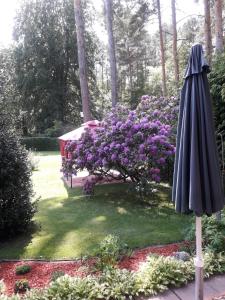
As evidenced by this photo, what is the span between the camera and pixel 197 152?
115 inches

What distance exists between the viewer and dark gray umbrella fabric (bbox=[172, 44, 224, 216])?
2.93 meters

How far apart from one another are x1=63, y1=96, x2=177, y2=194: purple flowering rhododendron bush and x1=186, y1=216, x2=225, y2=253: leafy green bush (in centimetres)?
234

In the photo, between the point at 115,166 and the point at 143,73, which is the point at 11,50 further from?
the point at 115,166

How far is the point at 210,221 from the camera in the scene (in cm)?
502

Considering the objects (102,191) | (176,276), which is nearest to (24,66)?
(102,191)

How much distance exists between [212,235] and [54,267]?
2.10 m

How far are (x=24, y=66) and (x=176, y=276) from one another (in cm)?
2677

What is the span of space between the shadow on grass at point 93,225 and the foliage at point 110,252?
386 millimetres

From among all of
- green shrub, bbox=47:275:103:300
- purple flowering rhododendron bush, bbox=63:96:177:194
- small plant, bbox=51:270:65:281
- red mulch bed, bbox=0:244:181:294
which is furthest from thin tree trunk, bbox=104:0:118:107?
green shrub, bbox=47:275:103:300

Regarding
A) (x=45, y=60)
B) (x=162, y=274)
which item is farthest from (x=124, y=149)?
(x=45, y=60)

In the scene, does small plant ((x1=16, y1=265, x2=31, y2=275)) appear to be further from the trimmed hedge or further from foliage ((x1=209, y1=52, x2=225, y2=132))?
the trimmed hedge

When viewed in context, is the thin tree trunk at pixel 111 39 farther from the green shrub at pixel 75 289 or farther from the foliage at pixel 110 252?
the green shrub at pixel 75 289

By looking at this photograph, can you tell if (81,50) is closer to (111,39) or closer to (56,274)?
(111,39)

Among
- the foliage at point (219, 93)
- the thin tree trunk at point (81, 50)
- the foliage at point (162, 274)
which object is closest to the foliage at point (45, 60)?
the thin tree trunk at point (81, 50)
